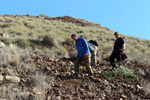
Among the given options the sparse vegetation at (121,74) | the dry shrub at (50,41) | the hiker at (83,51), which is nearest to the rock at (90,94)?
the hiker at (83,51)

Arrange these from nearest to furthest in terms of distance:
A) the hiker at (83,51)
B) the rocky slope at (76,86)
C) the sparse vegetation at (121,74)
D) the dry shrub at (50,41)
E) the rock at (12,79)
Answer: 1. the rocky slope at (76,86)
2. the rock at (12,79)
3. the hiker at (83,51)
4. the sparse vegetation at (121,74)
5. the dry shrub at (50,41)

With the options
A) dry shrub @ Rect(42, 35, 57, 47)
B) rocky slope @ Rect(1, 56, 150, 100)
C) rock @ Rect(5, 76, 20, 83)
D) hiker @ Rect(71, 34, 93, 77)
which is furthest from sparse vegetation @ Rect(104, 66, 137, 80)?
dry shrub @ Rect(42, 35, 57, 47)

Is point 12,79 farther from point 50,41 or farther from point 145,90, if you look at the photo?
point 50,41

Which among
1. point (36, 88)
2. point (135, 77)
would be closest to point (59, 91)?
point (36, 88)

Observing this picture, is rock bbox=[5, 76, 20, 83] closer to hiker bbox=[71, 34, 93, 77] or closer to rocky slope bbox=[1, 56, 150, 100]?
rocky slope bbox=[1, 56, 150, 100]

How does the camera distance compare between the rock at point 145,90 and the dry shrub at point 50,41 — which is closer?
the rock at point 145,90

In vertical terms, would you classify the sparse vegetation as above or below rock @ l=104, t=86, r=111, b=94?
above

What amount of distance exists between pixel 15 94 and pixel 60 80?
1.49 m

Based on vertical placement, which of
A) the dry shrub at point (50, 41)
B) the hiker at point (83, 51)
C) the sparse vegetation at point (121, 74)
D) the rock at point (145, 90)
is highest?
the dry shrub at point (50, 41)

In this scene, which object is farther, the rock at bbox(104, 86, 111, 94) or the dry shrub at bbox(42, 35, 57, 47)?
the dry shrub at bbox(42, 35, 57, 47)

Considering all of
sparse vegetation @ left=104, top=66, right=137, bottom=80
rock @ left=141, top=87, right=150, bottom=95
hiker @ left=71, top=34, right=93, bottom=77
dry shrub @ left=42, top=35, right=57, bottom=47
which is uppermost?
dry shrub @ left=42, top=35, right=57, bottom=47

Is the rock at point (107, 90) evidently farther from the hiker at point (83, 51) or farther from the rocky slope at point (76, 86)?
the hiker at point (83, 51)

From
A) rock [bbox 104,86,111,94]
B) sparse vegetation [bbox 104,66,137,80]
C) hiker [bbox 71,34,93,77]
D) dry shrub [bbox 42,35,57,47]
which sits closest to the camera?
rock [bbox 104,86,111,94]

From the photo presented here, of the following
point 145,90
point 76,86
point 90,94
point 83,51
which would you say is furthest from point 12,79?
point 145,90
